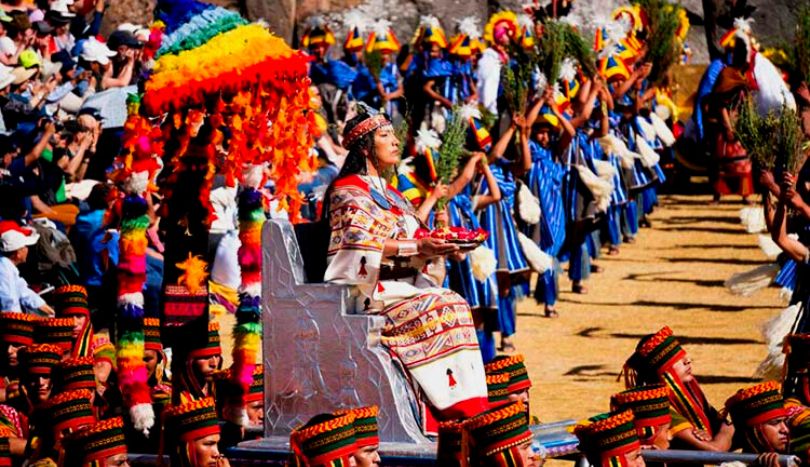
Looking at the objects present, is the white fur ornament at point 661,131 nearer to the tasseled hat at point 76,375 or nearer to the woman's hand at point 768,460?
the tasseled hat at point 76,375

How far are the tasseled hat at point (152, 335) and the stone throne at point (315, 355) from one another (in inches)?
62.6

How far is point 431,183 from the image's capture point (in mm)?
13477

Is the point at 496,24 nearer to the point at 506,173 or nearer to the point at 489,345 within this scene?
the point at 506,173

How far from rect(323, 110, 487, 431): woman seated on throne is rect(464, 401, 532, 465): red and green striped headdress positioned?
4.31 feet

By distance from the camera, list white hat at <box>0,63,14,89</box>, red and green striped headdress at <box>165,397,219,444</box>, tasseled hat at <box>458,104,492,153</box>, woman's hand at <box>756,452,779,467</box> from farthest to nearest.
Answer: white hat at <box>0,63,14,89</box> → tasseled hat at <box>458,104,492,153</box> → red and green striped headdress at <box>165,397,219,444</box> → woman's hand at <box>756,452,779,467</box>

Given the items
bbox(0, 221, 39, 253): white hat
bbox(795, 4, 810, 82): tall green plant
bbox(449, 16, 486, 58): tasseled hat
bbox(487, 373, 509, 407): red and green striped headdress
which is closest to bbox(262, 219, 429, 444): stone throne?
bbox(487, 373, 509, 407): red and green striped headdress

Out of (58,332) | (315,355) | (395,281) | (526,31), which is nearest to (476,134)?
(58,332)

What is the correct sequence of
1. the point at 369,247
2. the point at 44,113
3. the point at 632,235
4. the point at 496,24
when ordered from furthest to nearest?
the point at 496,24 < the point at 632,235 < the point at 44,113 < the point at 369,247

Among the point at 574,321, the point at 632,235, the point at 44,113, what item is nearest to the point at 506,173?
the point at 574,321

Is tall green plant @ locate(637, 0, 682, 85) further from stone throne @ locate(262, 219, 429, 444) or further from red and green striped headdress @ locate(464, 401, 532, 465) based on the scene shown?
red and green striped headdress @ locate(464, 401, 532, 465)

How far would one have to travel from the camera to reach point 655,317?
16.9m

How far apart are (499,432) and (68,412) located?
2.65 metres

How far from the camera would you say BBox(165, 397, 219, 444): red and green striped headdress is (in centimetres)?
871

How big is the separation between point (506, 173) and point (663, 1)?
9.40m
